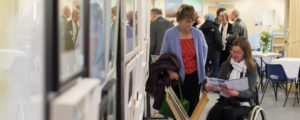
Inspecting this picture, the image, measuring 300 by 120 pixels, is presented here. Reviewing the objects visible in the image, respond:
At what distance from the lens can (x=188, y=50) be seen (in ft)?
14.0

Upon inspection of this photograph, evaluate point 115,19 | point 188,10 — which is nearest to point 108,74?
point 115,19

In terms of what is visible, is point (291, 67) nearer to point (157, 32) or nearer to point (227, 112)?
point (157, 32)

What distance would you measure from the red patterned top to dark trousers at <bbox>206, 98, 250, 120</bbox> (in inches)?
24.9

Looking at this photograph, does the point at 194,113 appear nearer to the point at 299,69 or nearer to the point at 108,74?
the point at 108,74

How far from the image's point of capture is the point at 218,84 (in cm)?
376

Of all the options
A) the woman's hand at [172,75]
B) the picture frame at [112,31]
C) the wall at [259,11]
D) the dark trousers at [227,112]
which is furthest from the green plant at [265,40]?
the picture frame at [112,31]

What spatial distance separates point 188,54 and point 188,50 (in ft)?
0.13

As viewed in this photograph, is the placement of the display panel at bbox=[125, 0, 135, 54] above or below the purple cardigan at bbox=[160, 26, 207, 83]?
above

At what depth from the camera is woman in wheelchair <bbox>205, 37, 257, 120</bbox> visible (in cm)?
364

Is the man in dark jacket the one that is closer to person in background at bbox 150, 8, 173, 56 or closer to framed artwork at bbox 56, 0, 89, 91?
person in background at bbox 150, 8, 173, 56

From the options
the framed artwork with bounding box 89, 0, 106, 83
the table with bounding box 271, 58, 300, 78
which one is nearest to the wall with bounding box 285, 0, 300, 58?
the table with bounding box 271, 58, 300, 78

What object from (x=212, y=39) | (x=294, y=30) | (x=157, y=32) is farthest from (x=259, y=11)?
(x=157, y=32)

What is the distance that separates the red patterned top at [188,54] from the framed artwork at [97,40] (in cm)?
276

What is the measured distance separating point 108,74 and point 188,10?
8.58 feet
